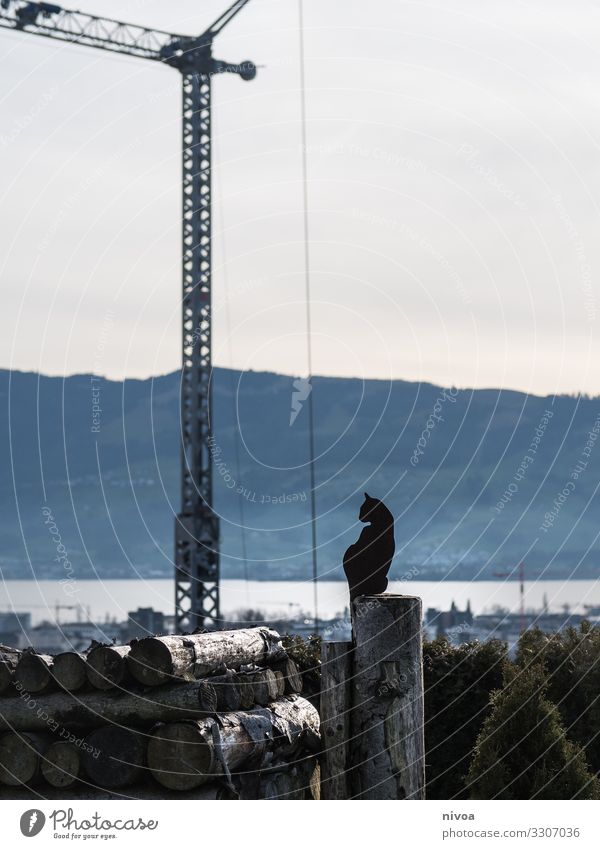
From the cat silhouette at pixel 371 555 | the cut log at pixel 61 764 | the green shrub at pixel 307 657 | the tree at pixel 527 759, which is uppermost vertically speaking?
the cat silhouette at pixel 371 555

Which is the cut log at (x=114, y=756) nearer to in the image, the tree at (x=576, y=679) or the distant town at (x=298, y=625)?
the distant town at (x=298, y=625)

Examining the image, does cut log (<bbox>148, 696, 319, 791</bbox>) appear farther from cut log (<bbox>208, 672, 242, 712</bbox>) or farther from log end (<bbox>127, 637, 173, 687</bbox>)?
log end (<bbox>127, 637, 173, 687</bbox>)

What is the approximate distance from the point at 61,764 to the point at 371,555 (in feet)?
10.0

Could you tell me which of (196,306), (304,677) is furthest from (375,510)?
(196,306)

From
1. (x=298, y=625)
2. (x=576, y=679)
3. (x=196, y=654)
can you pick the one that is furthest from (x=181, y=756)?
(x=298, y=625)

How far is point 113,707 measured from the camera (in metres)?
11.1

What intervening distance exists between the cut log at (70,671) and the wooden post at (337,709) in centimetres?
196

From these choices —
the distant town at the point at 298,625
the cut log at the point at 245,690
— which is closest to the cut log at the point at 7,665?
the distant town at the point at 298,625

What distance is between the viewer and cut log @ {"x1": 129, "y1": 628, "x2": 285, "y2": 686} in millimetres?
11164

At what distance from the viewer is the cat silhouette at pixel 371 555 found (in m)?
11.9

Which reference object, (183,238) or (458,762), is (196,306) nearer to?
(183,238)

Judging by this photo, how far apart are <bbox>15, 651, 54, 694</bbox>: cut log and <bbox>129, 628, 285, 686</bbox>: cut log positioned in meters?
0.73

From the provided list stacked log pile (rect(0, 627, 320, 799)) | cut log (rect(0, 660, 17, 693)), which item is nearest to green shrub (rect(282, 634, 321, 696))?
stacked log pile (rect(0, 627, 320, 799))
